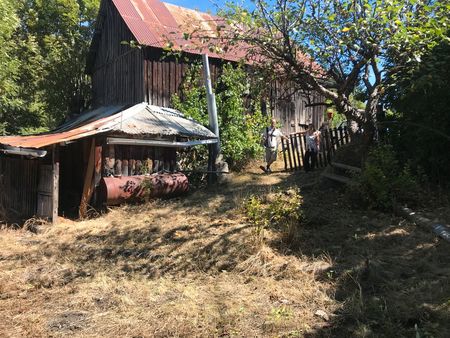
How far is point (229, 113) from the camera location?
1384 centimetres

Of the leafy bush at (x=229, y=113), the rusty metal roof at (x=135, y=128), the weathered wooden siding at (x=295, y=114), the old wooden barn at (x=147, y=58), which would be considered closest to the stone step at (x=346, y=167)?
the old wooden barn at (x=147, y=58)

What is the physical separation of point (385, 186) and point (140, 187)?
5.51 m

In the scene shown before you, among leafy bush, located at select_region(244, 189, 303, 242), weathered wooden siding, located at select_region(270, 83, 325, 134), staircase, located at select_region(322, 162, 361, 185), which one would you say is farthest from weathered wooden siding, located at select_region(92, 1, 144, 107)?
leafy bush, located at select_region(244, 189, 303, 242)

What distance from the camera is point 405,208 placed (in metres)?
7.07

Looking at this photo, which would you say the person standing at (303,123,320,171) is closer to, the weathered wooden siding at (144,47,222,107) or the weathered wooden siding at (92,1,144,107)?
the weathered wooden siding at (144,47,222,107)

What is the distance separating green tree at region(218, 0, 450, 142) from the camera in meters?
6.40

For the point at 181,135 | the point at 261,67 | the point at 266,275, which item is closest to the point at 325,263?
the point at 266,275

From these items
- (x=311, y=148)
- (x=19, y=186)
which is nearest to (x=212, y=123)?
(x=311, y=148)

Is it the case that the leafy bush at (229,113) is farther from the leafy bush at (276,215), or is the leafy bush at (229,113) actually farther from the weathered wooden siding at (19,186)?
the leafy bush at (276,215)

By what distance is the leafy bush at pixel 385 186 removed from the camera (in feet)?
23.9

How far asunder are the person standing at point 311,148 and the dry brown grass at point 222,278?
2.74m

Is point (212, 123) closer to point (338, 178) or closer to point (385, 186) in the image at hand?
point (338, 178)

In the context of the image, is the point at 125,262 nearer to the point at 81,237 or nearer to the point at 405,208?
the point at 81,237

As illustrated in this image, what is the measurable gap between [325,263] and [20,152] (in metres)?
6.93
